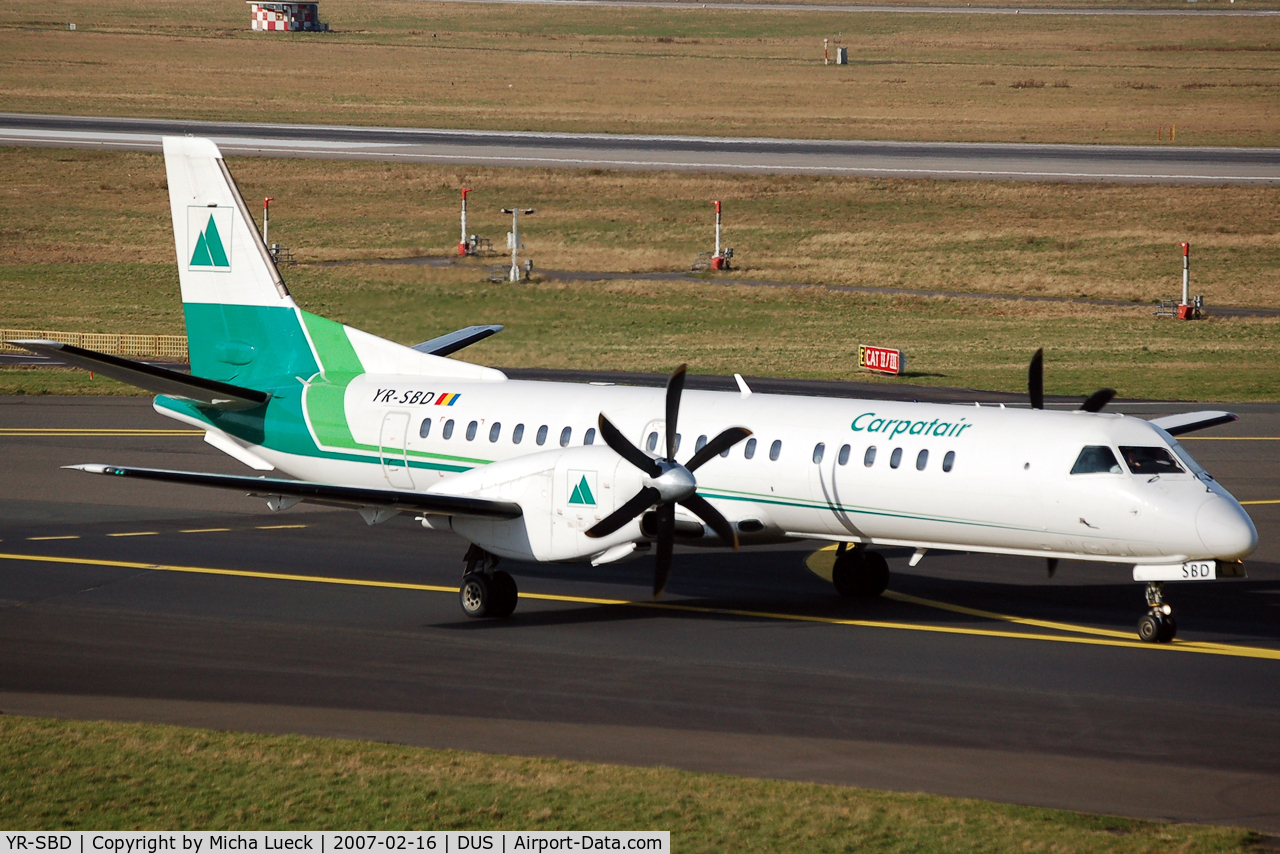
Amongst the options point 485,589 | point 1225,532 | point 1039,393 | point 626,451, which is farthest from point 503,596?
point 1225,532

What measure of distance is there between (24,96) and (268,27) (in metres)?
57.0

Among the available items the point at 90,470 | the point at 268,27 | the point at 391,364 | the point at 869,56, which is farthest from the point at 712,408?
the point at 268,27

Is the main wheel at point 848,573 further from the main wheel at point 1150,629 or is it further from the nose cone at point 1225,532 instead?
the nose cone at point 1225,532

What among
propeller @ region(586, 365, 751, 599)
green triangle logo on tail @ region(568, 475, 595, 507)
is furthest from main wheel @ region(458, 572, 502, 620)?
propeller @ region(586, 365, 751, 599)

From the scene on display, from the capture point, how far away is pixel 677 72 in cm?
14188

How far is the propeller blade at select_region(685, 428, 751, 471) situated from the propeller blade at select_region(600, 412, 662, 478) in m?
0.67

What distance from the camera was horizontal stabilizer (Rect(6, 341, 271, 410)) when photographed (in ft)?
72.8

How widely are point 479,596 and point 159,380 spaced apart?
22.8ft

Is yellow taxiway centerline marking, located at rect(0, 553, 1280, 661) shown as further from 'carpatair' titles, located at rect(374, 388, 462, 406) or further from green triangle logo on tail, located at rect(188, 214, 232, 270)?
green triangle logo on tail, located at rect(188, 214, 232, 270)

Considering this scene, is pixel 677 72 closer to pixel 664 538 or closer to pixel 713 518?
pixel 713 518

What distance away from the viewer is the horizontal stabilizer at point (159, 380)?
22.2m

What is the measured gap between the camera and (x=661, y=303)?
61.3 meters

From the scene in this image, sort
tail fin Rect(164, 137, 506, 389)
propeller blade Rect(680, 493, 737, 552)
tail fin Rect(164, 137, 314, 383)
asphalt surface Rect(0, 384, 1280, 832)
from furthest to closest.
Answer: tail fin Rect(164, 137, 314, 383)
tail fin Rect(164, 137, 506, 389)
propeller blade Rect(680, 493, 737, 552)
asphalt surface Rect(0, 384, 1280, 832)

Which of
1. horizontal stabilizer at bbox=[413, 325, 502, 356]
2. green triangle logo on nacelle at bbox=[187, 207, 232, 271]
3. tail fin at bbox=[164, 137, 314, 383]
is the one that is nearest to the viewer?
tail fin at bbox=[164, 137, 314, 383]
